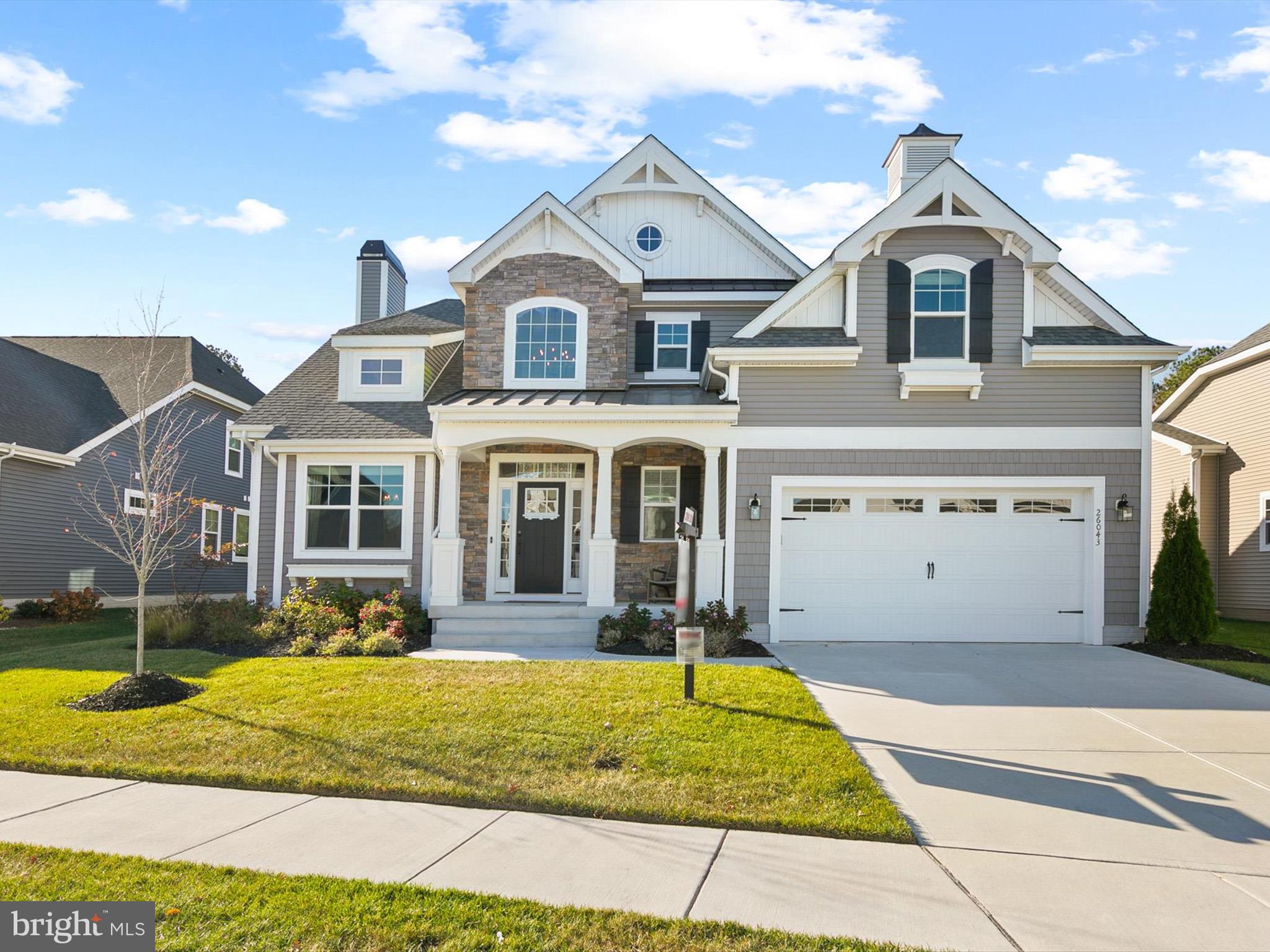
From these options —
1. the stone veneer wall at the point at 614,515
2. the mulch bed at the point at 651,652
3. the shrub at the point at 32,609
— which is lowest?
the shrub at the point at 32,609

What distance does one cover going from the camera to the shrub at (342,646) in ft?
35.9

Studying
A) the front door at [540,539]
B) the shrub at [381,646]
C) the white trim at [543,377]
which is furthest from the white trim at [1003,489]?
the shrub at [381,646]

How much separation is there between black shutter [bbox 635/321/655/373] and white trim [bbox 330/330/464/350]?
3.38 metres

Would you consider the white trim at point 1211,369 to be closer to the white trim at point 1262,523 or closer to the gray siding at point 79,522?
the white trim at point 1262,523

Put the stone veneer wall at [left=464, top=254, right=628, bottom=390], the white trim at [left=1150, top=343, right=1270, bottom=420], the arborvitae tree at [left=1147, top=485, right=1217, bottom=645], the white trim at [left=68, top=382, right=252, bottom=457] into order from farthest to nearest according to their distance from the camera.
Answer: the white trim at [left=68, top=382, right=252, bottom=457] → the white trim at [left=1150, top=343, right=1270, bottom=420] → the stone veneer wall at [left=464, top=254, right=628, bottom=390] → the arborvitae tree at [left=1147, top=485, right=1217, bottom=645]

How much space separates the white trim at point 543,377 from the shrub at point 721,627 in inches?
178

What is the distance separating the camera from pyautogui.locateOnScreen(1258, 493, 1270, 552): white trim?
1653cm

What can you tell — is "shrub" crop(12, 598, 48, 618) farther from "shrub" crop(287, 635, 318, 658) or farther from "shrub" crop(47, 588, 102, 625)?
"shrub" crop(287, 635, 318, 658)

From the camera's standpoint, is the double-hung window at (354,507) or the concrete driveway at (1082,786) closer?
the concrete driveway at (1082,786)

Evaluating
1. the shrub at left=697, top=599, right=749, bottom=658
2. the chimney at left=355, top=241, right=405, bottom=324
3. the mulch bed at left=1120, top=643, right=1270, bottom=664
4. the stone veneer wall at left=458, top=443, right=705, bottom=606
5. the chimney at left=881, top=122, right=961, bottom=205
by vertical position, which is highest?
the chimney at left=881, top=122, right=961, bottom=205

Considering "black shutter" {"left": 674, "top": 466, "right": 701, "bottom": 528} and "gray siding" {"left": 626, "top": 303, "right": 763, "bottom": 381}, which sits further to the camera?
"gray siding" {"left": 626, "top": 303, "right": 763, "bottom": 381}

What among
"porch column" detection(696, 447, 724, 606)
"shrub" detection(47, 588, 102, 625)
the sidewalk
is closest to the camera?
the sidewalk

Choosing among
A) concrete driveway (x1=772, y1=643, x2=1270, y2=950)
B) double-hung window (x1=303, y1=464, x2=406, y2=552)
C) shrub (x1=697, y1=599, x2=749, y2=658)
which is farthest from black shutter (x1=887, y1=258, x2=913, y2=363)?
double-hung window (x1=303, y1=464, x2=406, y2=552)

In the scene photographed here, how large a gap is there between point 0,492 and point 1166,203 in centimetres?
2084
